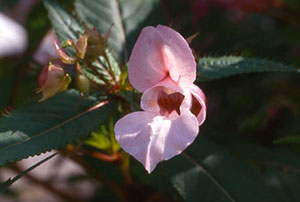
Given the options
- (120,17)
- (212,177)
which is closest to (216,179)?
(212,177)

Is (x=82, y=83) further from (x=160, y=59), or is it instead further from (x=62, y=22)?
(x=62, y=22)

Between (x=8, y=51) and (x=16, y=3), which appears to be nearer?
(x=8, y=51)

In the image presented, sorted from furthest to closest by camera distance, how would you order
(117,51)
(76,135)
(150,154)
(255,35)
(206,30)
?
(206,30), (255,35), (117,51), (76,135), (150,154)

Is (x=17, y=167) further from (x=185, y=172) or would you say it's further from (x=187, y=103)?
(x=187, y=103)

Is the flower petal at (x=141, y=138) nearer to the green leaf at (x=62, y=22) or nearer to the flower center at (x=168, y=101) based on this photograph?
the flower center at (x=168, y=101)

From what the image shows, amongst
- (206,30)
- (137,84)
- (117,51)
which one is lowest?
(206,30)

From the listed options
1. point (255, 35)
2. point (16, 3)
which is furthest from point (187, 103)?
point (16, 3)
